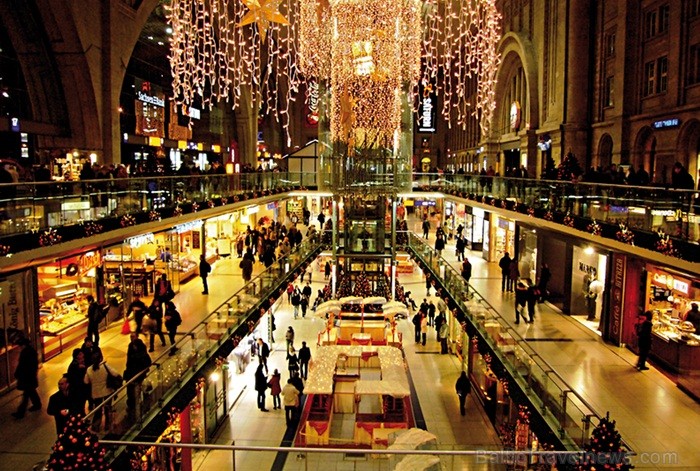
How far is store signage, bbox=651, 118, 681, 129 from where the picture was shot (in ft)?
47.3

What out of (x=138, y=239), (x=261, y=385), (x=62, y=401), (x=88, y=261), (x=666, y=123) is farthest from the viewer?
(x=666, y=123)

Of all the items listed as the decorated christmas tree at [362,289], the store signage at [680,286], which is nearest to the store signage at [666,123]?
the store signage at [680,286]

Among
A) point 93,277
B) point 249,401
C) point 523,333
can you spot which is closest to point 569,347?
point 523,333

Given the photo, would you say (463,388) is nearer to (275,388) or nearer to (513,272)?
(275,388)

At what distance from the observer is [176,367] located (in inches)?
357

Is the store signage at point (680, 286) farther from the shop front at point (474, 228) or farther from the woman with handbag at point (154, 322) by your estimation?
the shop front at point (474, 228)

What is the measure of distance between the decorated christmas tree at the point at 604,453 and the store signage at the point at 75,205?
25.4 feet

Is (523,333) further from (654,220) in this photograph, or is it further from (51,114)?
(51,114)

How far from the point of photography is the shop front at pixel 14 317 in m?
9.18

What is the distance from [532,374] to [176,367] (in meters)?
5.49

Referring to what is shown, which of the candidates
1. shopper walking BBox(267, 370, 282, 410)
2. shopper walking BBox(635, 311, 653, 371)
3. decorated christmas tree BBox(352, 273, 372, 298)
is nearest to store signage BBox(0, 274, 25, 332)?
shopper walking BBox(267, 370, 282, 410)

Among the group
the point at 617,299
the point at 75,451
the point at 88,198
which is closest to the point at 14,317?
the point at 88,198

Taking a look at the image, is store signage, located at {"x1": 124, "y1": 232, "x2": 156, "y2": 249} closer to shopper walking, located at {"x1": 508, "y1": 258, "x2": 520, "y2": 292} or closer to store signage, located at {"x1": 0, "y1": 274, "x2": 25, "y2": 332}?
store signage, located at {"x1": 0, "y1": 274, "x2": 25, "y2": 332}

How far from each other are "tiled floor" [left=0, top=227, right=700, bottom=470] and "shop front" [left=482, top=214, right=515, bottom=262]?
2.66m
